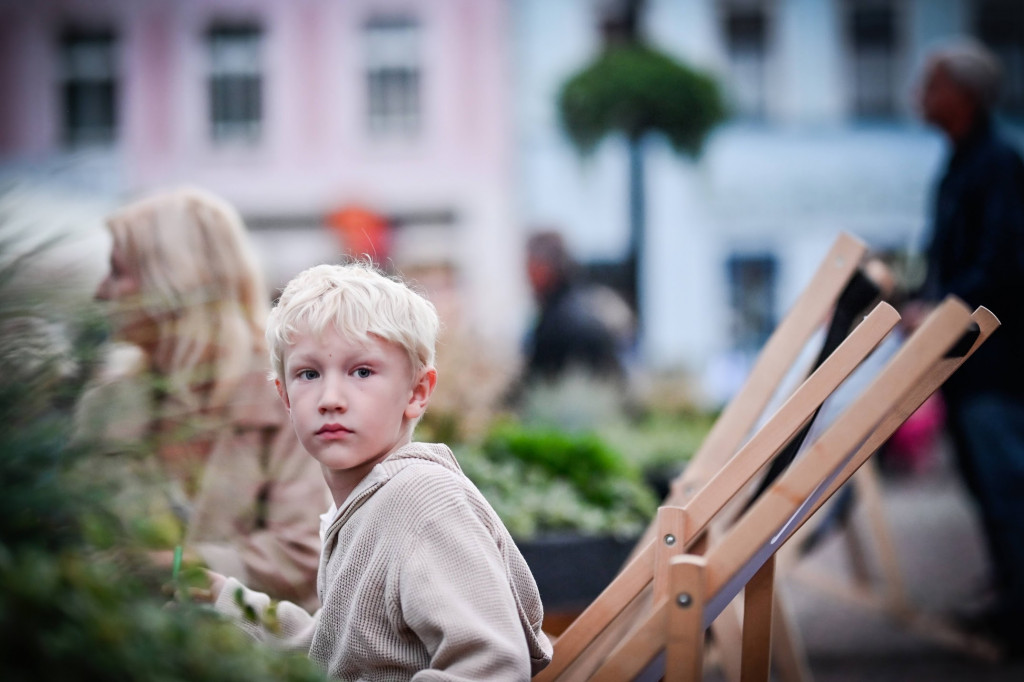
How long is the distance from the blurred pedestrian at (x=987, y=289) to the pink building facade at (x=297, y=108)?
12202 millimetres

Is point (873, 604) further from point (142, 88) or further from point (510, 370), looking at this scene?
point (142, 88)

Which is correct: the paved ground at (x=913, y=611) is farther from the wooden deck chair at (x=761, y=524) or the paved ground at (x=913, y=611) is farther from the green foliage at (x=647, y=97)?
the green foliage at (x=647, y=97)

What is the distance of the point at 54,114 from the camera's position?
16688mm

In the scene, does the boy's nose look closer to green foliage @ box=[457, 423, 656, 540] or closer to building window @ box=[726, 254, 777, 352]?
green foliage @ box=[457, 423, 656, 540]

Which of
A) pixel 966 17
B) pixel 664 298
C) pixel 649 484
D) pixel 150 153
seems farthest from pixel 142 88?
pixel 649 484

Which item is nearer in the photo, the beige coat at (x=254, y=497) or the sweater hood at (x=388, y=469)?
the sweater hood at (x=388, y=469)

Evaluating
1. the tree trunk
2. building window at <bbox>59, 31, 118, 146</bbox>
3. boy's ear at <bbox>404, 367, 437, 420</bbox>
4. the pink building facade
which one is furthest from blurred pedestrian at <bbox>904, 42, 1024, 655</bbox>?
building window at <bbox>59, 31, 118, 146</bbox>

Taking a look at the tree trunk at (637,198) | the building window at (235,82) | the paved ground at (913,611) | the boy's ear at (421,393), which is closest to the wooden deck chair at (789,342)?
the boy's ear at (421,393)

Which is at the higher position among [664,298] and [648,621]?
[648,621]

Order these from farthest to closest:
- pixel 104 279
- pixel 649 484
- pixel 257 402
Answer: pixel 649 484 < pixel 104 279 < pixel 257 402

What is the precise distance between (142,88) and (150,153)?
3.54 feet

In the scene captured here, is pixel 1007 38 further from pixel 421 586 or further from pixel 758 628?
pixel 421 586

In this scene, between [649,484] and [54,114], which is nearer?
[649,484]

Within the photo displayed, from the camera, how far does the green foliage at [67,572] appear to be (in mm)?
845
